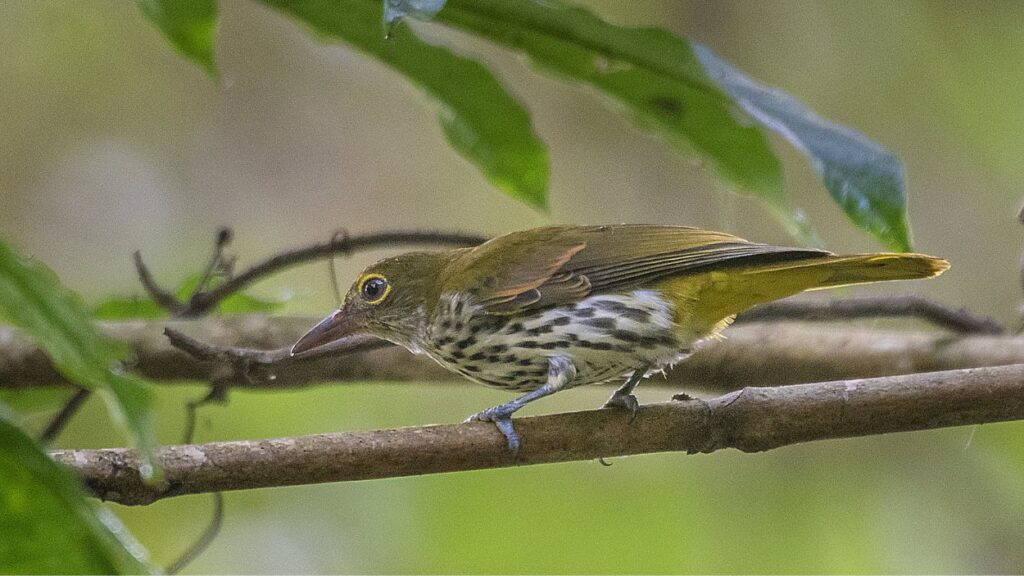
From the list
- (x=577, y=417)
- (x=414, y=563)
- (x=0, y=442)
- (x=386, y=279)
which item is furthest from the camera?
(x=414, y=563)

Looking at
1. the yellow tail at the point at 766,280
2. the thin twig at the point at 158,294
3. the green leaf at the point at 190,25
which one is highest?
the yellow tail at the point at 766,280

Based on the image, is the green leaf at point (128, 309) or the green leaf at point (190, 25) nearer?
the green leaf at point (190, 25)

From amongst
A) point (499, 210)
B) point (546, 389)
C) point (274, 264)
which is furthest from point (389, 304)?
point (499, 210)

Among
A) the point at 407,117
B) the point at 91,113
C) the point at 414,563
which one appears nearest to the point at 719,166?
the point at 414,563

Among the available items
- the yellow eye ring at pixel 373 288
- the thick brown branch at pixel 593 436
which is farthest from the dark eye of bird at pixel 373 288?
the thick brown branch at pixel 593 436

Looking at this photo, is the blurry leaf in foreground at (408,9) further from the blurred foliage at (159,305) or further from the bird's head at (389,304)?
the blurred foliage at (159,305)

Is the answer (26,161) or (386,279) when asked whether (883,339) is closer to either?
(386,279)
